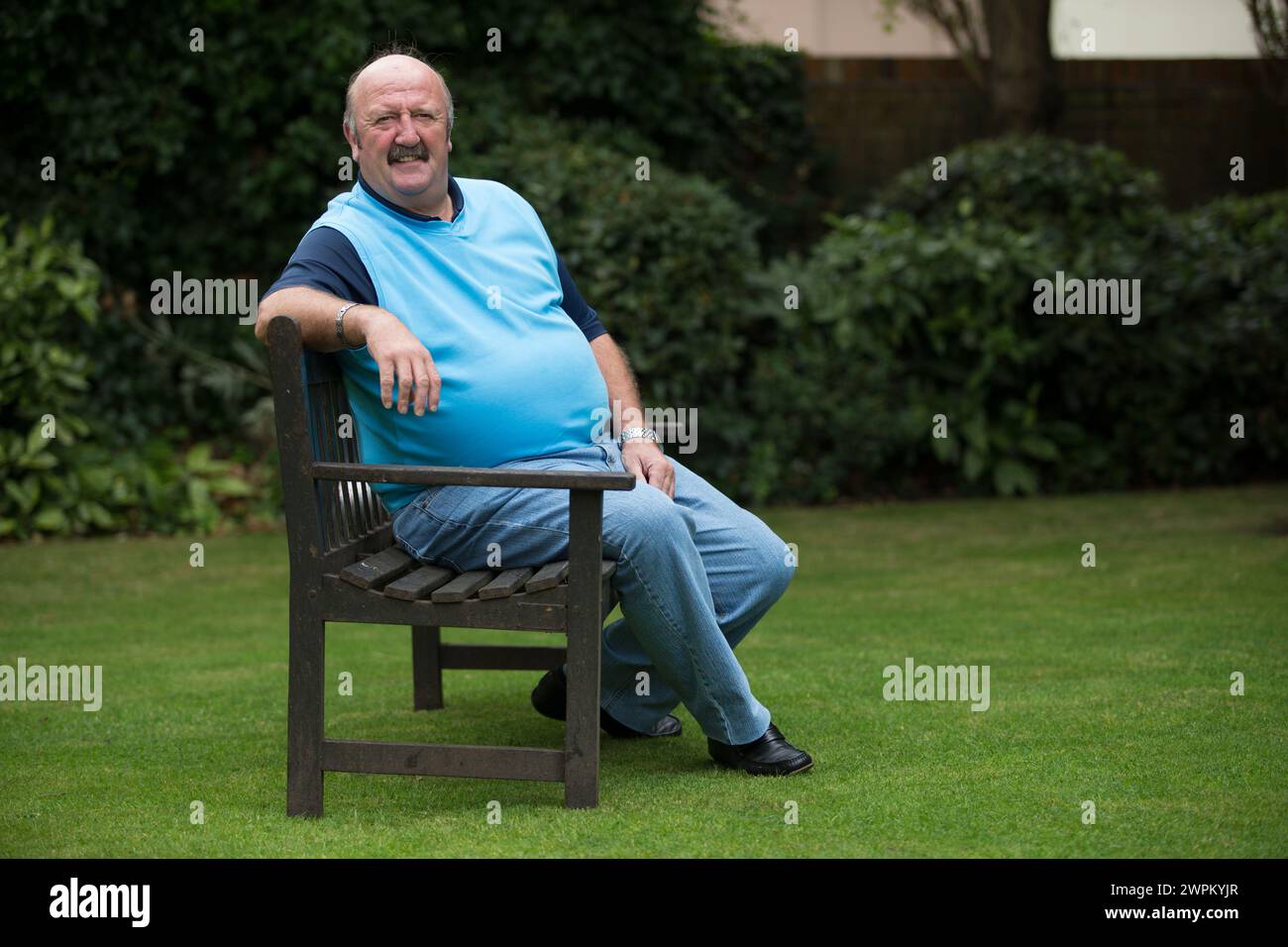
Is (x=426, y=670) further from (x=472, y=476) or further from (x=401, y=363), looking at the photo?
(x=401, y=363)

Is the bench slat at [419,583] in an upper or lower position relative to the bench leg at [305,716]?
upper

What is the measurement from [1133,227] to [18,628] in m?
6.27

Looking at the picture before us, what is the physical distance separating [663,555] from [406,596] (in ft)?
1.79

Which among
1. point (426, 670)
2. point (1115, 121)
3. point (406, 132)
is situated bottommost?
point (426, 670)

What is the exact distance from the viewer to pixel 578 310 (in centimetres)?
401

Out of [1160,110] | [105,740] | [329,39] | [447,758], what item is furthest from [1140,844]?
[1160,110]

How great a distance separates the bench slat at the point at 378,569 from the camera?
3.21 m

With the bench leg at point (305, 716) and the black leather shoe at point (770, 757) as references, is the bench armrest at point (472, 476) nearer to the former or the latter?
the bench leg at point (305, 716)

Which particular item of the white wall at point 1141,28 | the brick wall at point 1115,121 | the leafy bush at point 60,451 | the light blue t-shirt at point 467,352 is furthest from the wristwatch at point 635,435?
the white wall at point 1141,28

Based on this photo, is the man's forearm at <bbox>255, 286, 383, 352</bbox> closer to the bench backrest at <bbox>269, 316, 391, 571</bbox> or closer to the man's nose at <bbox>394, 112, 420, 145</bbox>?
the bench backrest at <bbox>269, 316, 391, 571</bbox>

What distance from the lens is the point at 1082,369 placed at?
28.1ft

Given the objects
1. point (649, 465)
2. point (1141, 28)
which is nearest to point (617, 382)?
point (649, 465)

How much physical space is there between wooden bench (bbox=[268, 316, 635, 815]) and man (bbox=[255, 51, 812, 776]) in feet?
0.35

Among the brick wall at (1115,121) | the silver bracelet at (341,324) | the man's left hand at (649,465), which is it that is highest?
the brick wall at (1115,121)
